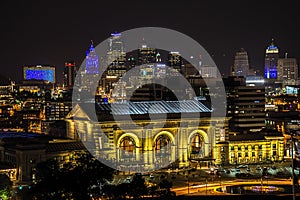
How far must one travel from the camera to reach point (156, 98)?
10644 centimetres

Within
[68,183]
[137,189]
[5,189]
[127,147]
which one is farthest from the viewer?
[127,147]

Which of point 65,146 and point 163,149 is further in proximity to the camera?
point 163,149

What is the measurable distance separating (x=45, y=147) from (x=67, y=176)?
19.2 metres

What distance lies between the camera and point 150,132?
56.8 metres

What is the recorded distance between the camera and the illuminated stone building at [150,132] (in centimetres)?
5528

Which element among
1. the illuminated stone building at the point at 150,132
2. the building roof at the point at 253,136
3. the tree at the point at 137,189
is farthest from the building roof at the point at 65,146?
the tree at the point at 137,189

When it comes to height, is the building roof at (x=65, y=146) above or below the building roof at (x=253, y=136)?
below

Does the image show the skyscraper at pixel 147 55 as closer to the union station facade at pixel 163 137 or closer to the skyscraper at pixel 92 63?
the skyscraper at pixel 92 63

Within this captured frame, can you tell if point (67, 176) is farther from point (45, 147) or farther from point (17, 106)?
point (17, 106)

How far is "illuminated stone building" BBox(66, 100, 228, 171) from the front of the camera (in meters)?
55.3

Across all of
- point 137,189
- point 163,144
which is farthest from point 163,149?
point 137,189

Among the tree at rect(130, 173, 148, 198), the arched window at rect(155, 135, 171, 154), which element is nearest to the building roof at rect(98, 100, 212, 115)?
the arched window at rect(155, 135, 171, 154)

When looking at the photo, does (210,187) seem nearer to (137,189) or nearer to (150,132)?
(150,132)

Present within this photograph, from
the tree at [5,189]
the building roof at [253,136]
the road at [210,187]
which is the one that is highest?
the building roof at [253,136]
